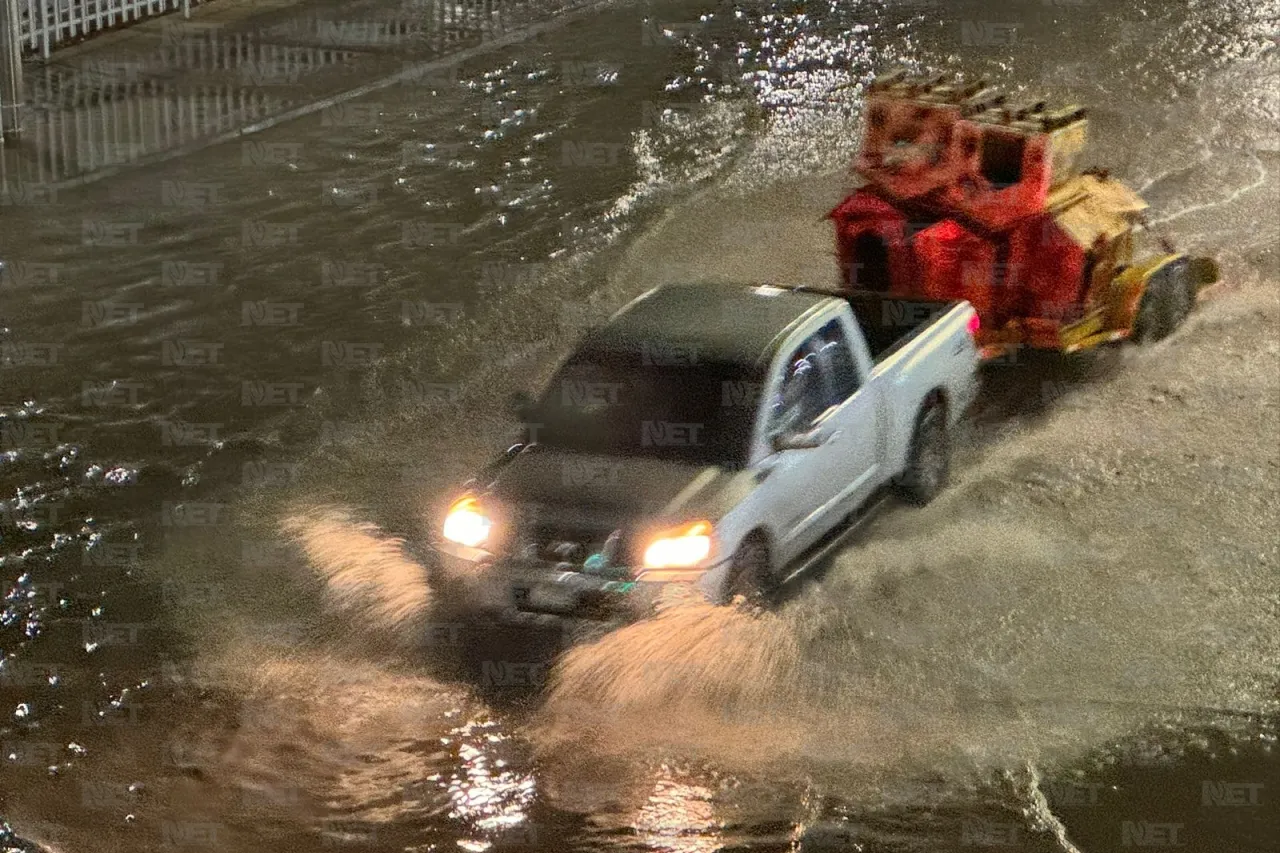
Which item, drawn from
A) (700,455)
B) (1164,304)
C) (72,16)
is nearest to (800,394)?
(700,455)

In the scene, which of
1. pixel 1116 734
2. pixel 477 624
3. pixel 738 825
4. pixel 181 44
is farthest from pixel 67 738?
pixel 181 44

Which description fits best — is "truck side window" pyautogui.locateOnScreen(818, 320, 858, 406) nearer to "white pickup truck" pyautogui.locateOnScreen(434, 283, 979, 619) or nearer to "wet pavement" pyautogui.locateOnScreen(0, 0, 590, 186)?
"white pickup truck" pyautogui.locateOnScreen(434, 283, 979, 619)

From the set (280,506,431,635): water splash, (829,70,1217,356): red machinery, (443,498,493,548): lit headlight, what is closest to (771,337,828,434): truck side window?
(443,498,493,548): lit headlight

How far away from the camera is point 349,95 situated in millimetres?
17797

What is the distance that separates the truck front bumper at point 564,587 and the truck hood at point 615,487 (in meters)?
0.30

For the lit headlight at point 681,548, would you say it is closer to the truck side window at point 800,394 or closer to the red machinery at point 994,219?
the truck side window at point 800,394

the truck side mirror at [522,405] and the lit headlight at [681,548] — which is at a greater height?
the truck side mirror at [522,405]

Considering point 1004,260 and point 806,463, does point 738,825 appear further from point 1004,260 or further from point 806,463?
point 1004,260

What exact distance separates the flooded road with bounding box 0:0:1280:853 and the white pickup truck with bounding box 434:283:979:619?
0.29m

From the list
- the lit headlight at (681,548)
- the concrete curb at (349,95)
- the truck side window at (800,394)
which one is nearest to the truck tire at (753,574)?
the lit headlight at (681,548)

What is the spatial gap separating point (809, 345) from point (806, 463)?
2.29 feet

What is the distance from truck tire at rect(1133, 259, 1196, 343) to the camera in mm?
12195

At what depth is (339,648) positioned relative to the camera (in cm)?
824

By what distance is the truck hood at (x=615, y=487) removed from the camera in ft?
26.2
